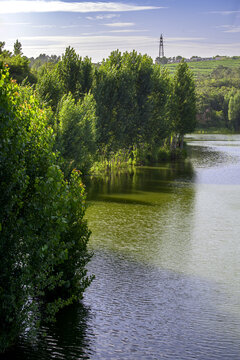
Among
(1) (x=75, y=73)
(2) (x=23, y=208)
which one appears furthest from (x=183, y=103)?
(2) (x=23, y=208)

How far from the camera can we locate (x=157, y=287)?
1794cm

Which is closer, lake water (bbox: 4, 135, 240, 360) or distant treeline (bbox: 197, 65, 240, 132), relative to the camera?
lake water (bbox: 4, 135, 240, 360)

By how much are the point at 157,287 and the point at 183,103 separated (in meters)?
55.7

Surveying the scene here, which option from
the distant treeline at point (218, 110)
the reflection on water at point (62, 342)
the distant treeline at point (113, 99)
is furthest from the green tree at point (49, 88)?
the distant treeline at point (218, 110)

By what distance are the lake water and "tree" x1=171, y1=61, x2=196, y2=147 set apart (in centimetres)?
3513

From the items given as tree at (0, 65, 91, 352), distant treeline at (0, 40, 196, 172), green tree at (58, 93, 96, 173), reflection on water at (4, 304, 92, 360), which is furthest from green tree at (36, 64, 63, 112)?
tree at (0, 65, 91, 352)

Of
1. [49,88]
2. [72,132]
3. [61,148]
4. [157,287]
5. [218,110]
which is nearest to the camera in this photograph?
[157,287]

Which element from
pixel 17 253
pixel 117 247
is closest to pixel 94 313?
pixel 17 253

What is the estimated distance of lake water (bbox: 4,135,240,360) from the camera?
13.5 metres

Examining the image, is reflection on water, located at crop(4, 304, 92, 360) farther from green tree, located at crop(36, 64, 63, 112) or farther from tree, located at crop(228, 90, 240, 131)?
tree, located at crop(228, 90, 240, 131)

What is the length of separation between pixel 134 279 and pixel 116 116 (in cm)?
3391

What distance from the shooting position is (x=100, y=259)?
21.0 m

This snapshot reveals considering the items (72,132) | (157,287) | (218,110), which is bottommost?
(157,287)

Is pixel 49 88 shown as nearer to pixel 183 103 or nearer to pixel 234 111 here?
pixel 183 103
